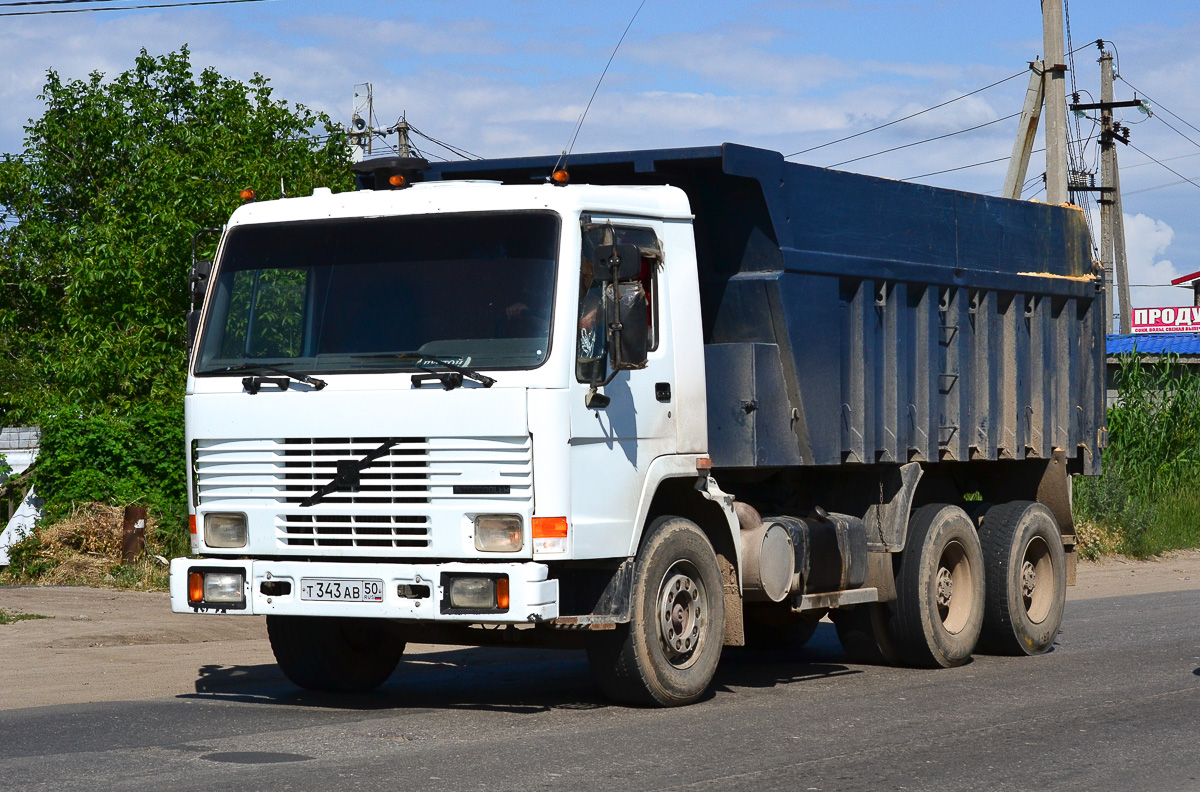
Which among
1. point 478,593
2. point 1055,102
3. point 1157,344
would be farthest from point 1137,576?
point 1157,344

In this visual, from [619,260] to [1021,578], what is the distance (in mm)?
5424

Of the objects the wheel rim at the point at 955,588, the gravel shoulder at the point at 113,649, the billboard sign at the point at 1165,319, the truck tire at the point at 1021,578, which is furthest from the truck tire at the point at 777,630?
the billboard sign at the point at 1165,319

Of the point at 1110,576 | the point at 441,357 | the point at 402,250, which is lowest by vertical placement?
the point at 1110,576

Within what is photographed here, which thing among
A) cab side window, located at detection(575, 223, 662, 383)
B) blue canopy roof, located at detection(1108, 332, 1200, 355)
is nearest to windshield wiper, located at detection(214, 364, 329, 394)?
cab side window, located at detection(575, 223, 662, 383)

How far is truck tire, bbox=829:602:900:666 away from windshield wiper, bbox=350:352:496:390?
169 inches

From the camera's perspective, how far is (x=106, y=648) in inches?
468

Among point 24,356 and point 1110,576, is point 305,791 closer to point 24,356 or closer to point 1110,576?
point 1110,576

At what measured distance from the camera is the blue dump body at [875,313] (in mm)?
9523

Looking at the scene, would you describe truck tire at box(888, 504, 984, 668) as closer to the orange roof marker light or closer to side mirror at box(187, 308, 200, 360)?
the orange roof marker light

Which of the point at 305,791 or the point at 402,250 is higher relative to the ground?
the point at 402,250

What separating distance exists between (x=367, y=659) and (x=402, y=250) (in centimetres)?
273

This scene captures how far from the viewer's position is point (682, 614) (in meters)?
8.84

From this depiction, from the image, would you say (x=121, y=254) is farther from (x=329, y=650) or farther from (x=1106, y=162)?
(x=1106, y=162)

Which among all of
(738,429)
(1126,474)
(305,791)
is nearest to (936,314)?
(738,429)
